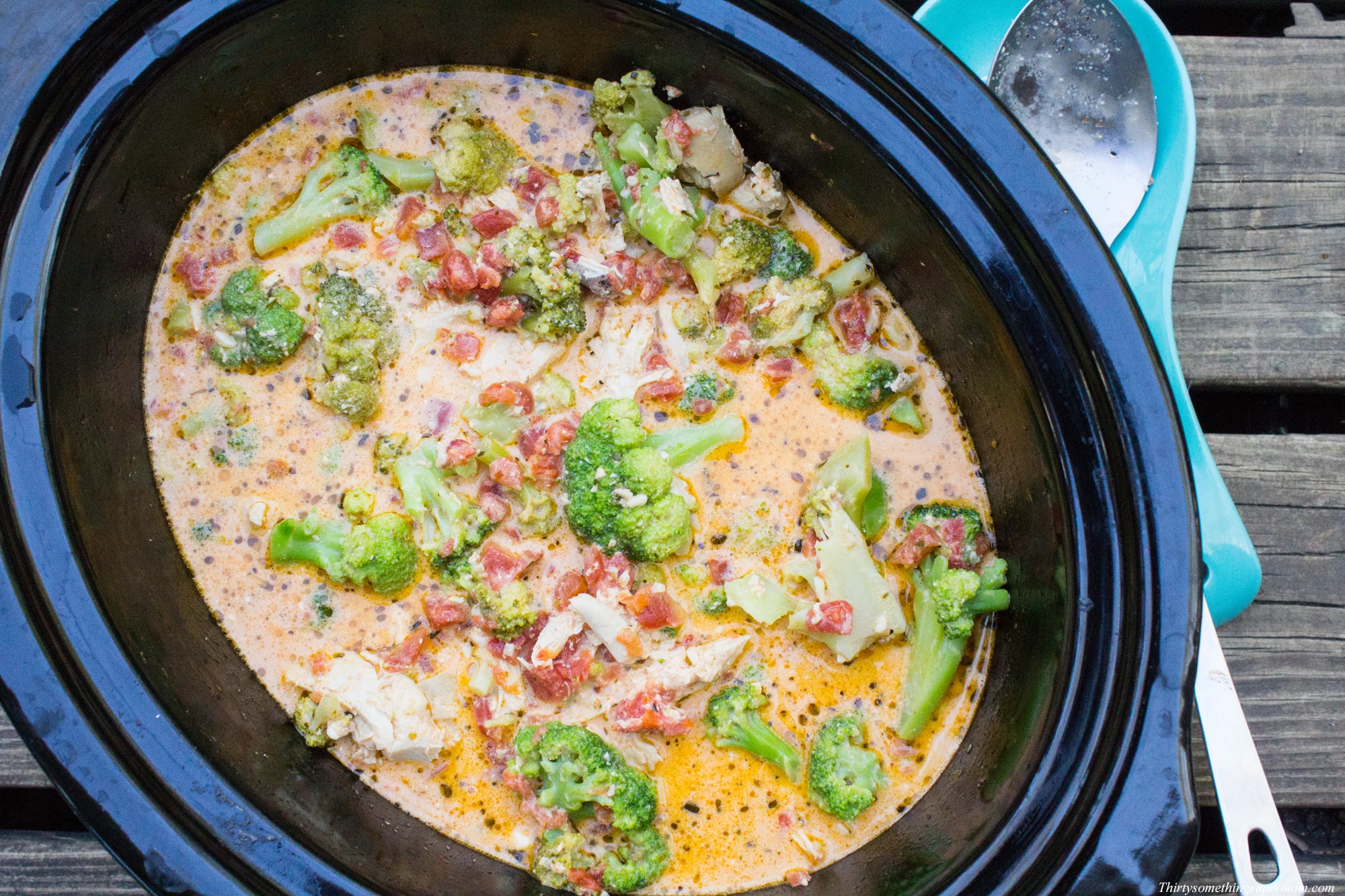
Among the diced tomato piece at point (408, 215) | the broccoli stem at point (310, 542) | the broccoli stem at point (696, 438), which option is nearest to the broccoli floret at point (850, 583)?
the broccoli stem at point (696, 438)

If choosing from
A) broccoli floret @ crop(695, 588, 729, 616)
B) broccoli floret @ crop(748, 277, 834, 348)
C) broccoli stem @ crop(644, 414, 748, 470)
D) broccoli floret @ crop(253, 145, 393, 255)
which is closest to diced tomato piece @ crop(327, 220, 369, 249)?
broccoli floret @ crop(253, 145, 393, 255)

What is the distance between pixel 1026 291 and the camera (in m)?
1.70

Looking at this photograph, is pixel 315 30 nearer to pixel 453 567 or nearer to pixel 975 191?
pixel 453 567

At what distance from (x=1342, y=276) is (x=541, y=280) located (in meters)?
1.94

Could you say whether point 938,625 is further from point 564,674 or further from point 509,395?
point 509,395

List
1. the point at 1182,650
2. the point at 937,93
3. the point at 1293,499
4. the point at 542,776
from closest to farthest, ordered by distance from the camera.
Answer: the point at 1182,650 → the point at 937,93 → the point at 542,776 → the point at 1293,499

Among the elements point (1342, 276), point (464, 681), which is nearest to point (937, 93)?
point (1342, 276)

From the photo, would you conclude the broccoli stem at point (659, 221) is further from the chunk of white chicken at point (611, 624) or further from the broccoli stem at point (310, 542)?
the broccoli stem at point (310, 542)

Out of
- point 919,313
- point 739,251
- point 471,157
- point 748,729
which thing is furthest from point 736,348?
point 748,729

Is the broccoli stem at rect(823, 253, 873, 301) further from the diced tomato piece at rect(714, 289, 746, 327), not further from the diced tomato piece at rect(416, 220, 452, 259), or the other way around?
the diced tomato piece at rect(416, 220, 452, 259)

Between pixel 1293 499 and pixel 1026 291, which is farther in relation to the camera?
pixel 1293 499

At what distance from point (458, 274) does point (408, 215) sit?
0.80 ft

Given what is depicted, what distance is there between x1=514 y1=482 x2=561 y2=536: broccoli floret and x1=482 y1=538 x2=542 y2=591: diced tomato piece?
5 cm

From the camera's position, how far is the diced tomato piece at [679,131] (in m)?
2.02
